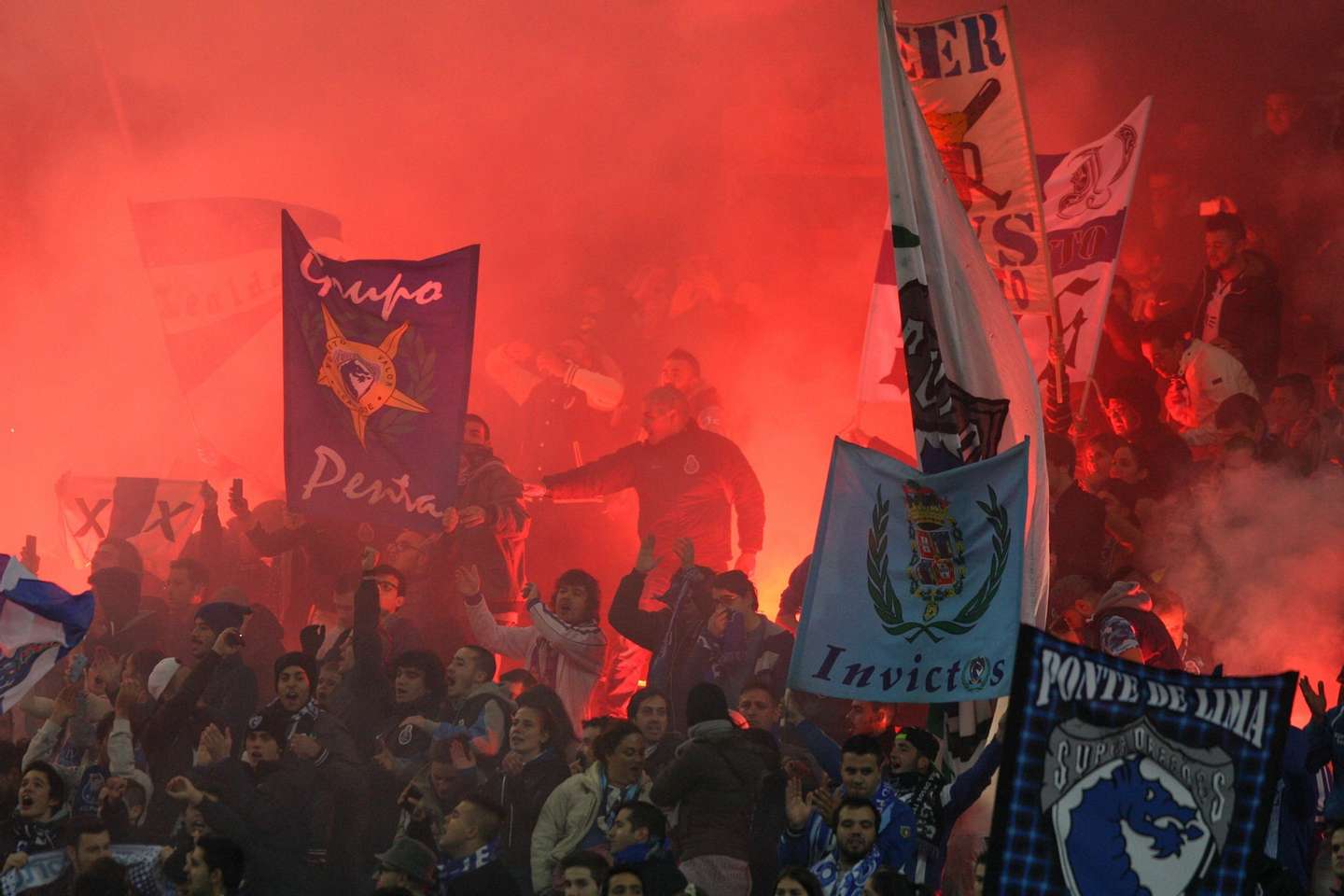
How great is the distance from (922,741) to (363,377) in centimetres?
309

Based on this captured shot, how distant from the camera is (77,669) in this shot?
7480 mm

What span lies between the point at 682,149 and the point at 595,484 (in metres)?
4.38

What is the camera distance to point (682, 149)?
A: 41.7ft

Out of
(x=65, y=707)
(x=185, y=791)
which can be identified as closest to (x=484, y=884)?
(x=185, y=791)

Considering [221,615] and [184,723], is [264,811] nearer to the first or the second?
[184,723]

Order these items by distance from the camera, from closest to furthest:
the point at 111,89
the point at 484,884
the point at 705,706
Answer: the point at 484,884
the point at 705,706
the point at 111,89

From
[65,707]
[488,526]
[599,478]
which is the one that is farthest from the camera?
[599,478]

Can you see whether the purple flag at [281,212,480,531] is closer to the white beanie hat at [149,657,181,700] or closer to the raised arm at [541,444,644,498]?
the white beanie hat at [149,657,181,700]

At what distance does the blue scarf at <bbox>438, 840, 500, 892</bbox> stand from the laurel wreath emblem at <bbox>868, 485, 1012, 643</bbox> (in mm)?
1319

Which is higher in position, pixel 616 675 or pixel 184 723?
pixel 616 675

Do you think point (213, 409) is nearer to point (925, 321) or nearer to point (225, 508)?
point (225, 508)

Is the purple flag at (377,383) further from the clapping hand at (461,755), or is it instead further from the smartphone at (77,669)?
the clapping hand at (461,755)

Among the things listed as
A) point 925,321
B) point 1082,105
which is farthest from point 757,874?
point 1082,105

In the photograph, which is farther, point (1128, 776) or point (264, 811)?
point (264, 811)
